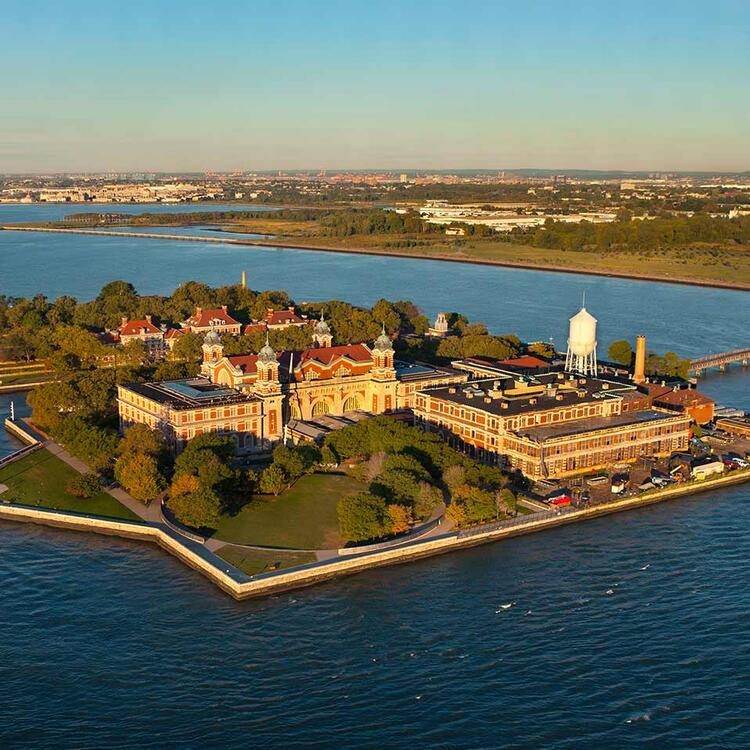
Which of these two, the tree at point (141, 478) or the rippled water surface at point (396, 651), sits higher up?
the tree at point (141, 478)

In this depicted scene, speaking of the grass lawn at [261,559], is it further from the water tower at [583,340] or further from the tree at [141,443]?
the water tower at [583,340]

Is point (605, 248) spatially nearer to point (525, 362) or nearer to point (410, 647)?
point (525, 362)

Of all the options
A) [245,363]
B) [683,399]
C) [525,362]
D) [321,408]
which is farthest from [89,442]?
[683,399]

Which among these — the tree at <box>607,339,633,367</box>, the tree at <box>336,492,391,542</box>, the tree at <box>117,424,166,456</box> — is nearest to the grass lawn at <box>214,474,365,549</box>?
the tree at <box>336,492,391,542</box>

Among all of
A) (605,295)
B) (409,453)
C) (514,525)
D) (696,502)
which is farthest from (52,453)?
(605,295)

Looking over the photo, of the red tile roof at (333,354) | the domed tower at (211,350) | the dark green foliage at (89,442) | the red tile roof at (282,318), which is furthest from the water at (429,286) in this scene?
the dark green foliage at (89,442)
